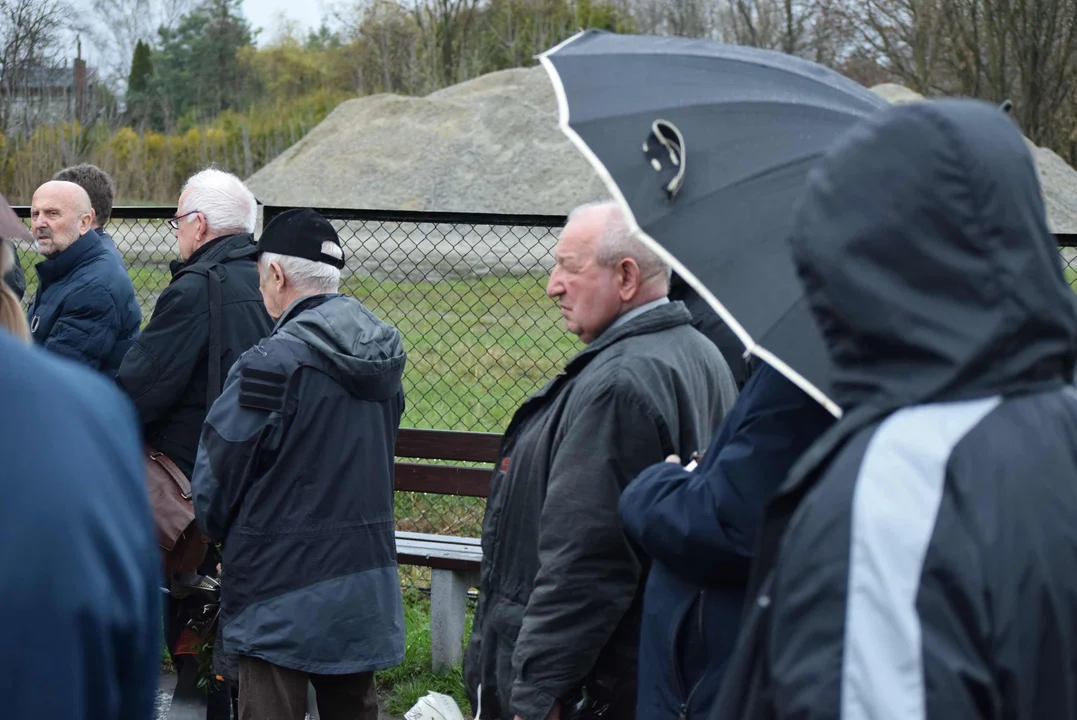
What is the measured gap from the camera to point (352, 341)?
136 inches

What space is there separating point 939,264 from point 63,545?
3.11ft

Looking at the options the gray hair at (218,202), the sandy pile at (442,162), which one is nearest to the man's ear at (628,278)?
the gray hair at (218,202)

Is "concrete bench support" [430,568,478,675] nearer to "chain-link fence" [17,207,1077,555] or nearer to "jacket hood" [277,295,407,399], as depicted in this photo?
"chain-link fence" [17,207,1077,555]

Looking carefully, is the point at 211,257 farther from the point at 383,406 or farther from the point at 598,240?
the point at 598,240

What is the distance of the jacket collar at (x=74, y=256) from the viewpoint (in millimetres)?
4781

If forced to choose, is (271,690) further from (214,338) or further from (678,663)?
(678,663)

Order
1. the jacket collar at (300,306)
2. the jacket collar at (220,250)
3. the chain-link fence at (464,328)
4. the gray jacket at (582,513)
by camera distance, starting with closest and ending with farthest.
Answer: the gray jacket at (582,513) < the jacket collar at (300,306) < the jacket collar at (220,250) < the chain-link fence at (464,328)

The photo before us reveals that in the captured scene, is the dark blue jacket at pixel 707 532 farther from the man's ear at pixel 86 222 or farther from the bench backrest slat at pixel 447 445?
the man's ear at pixel 86 222

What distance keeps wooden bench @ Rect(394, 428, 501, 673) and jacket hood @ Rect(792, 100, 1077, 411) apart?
3.36 meters

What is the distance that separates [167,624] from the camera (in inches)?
170

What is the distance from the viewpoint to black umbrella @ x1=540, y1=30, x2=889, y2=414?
6.26 ft

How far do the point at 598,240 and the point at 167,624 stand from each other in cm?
243

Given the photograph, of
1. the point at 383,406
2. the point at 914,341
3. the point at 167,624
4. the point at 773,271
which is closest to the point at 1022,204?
the point at 914,341

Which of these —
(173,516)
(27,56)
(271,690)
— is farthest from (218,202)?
(27,56)
